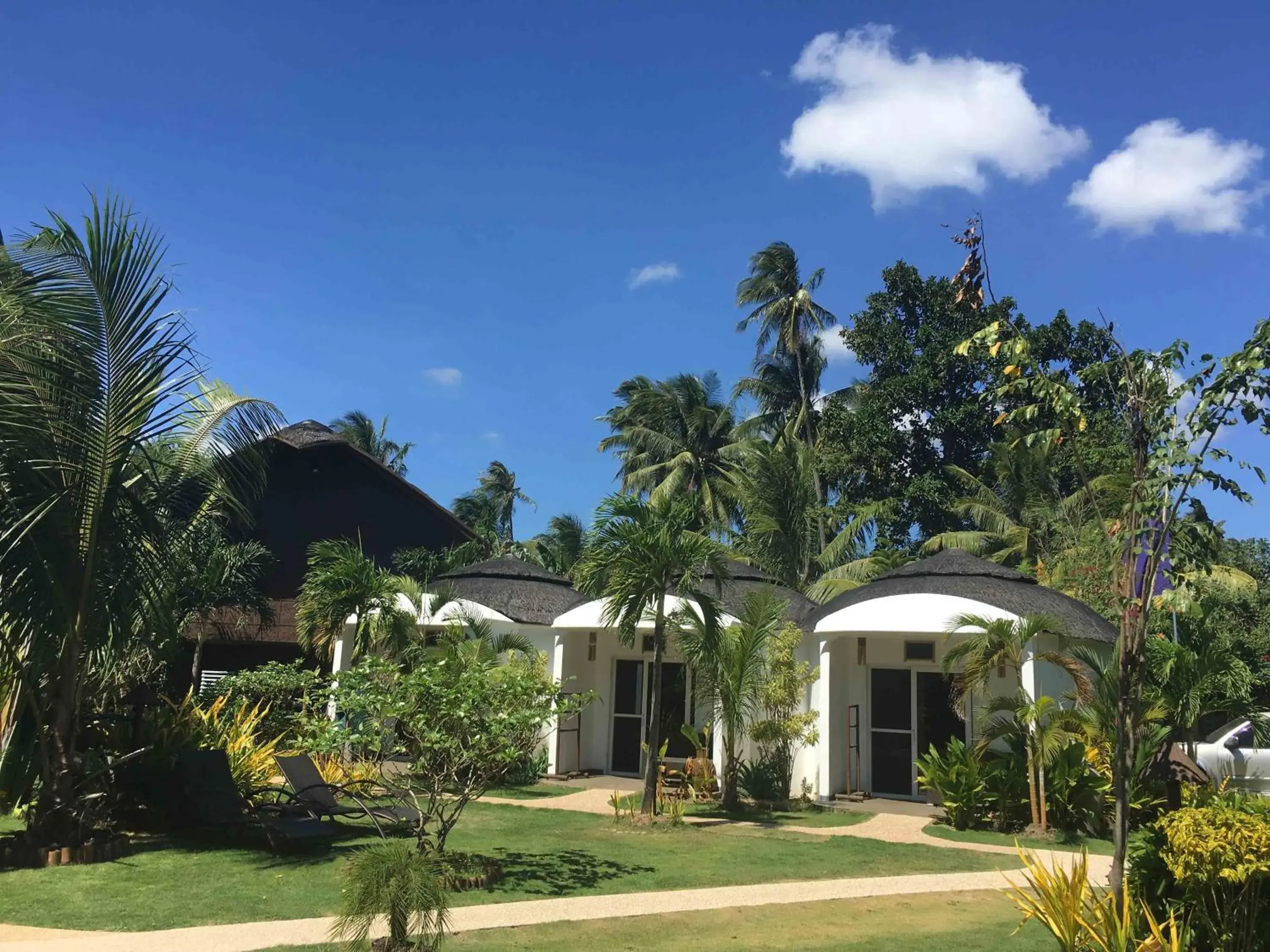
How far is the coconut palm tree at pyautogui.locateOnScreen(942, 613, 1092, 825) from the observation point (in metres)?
12.5

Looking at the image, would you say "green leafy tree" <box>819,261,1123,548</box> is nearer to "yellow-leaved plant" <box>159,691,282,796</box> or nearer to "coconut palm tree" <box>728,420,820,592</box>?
"coconut palm tree" <box>728,420,820,592</box>

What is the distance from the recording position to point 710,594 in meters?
16.8

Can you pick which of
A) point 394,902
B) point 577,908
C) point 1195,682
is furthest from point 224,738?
point 1195,682

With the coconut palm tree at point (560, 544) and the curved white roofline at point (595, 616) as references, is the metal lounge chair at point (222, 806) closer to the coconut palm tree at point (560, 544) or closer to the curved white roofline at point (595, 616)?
the curved white roofline at point (595, 616)

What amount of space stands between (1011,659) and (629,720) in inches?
320

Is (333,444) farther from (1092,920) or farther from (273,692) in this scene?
(1092,920)

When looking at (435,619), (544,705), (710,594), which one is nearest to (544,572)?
(435,619)

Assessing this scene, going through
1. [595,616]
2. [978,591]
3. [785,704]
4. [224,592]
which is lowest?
[785,704]

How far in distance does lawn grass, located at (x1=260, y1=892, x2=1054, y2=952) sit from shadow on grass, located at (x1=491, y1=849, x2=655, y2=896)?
1210mm

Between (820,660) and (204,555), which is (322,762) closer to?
(204,555)

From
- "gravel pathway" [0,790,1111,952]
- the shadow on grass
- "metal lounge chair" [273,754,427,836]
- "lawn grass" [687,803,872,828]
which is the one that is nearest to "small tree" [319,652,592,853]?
the shadow on grass

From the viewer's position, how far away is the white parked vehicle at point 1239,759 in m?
16.0

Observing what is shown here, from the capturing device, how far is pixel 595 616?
1684 cm

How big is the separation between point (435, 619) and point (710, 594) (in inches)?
216
